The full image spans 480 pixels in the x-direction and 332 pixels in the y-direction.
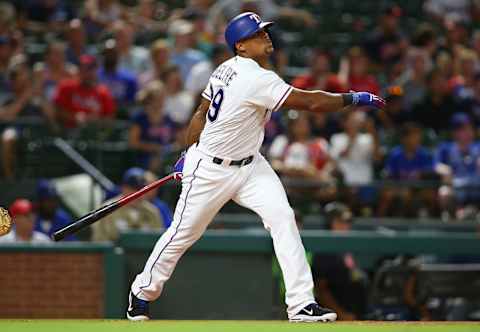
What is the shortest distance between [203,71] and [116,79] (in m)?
0.96

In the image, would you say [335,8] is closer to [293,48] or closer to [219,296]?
[293,48]

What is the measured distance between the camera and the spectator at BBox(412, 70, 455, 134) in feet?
42.3

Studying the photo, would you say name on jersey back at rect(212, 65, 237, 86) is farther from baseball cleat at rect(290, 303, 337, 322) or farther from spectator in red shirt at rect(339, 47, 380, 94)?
spectator in red shirt at rect(339, 47, 380, 94)

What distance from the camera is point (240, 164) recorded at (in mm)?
6895

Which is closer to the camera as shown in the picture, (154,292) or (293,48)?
(154,292)

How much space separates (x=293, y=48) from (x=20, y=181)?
4743 mm

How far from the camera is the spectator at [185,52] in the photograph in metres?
12.8

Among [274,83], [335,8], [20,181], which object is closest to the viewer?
[274,83]

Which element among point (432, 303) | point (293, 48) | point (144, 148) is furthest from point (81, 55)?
point (432, 303)

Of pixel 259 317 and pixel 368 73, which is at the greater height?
pixel 368 73

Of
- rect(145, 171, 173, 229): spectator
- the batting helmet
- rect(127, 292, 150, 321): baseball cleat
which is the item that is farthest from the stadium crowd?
the batting helmet

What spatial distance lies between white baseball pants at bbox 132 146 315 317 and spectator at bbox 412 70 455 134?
20.4 ft

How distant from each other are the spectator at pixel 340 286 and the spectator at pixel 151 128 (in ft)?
7.35

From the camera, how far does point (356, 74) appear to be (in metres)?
13.1
